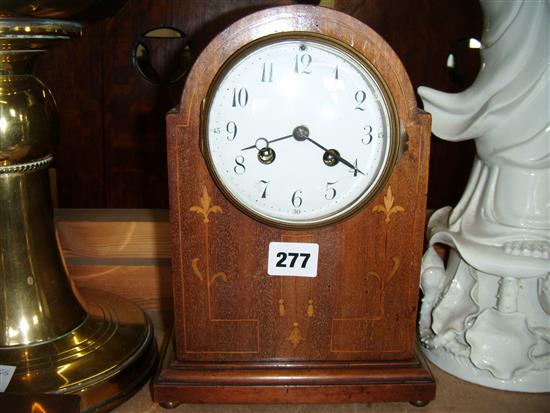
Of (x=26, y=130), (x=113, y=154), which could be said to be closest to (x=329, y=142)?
(x=26, y=130)

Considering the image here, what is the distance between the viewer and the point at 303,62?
815mm

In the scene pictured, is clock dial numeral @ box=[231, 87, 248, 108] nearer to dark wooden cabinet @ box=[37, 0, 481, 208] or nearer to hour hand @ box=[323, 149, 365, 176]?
hour hand @ box=[323, 149, 365, 176]

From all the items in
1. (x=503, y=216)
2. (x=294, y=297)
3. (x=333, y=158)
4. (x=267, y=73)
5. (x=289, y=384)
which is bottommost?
(x=289, y=384)

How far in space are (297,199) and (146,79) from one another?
1073 millimetres

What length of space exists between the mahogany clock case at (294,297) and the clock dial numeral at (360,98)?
38mm

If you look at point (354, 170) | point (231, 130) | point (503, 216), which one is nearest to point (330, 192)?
point (354, 170)

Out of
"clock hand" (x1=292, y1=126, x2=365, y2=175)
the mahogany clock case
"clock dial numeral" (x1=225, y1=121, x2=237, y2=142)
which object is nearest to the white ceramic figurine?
the mahogany clock case

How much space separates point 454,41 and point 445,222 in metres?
0.86

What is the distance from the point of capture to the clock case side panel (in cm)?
81

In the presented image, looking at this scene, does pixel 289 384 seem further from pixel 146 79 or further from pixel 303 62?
pixel 146 79

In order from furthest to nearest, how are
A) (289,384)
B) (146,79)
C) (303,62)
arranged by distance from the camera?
(146,79) → (289,384) → (303,62)

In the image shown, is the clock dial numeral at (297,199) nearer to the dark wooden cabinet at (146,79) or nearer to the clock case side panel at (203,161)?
the clock case side panel at (203,161)

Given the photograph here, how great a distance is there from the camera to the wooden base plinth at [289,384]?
36.3 inches

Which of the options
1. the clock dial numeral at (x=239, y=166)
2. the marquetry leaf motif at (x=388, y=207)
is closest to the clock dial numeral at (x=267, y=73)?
the clock dial numeral at (x=239, y=166)
